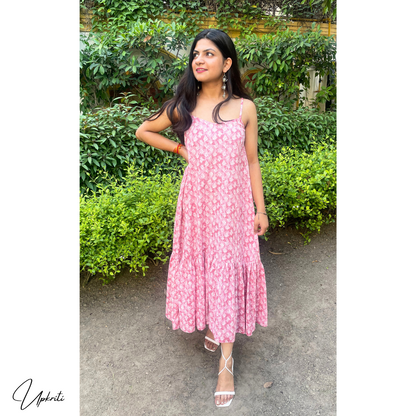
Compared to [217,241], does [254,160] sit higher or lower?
higher

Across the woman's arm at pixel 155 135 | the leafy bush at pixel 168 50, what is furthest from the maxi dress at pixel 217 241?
the leafy bush at pixel 168 50

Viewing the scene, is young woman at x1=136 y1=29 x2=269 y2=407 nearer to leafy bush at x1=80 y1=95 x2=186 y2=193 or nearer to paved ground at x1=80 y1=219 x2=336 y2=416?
paved ground at x1=80 y1=219 x2=336 y2=416

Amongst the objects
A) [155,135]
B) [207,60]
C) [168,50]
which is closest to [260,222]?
[155,135]

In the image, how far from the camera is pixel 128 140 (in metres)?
3.93

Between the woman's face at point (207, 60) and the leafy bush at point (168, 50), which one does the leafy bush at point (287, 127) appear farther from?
the woman's face at point (207, 60)

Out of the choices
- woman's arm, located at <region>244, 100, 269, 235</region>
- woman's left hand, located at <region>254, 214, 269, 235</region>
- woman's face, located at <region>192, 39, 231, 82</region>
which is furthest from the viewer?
woman's left hand, located at <region>254, 214, 269, 235</region>

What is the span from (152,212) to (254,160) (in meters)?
1.22

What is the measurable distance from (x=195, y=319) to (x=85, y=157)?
2536 millimetres

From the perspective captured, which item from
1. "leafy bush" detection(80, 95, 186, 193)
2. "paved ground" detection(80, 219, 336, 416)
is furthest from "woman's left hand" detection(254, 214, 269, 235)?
"leafy bush" detection(80, 95, 186, 193)

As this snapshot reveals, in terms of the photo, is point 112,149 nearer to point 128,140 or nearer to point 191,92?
point 128,140

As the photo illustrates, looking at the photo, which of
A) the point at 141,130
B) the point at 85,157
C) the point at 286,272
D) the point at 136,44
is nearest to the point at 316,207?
the point at 286,272

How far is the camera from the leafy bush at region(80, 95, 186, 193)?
3.71m

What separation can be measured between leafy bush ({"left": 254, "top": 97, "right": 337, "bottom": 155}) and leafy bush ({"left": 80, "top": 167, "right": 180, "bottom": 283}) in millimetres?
1926

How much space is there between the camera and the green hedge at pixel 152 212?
2.64 metres
